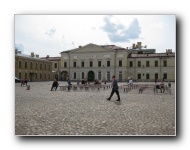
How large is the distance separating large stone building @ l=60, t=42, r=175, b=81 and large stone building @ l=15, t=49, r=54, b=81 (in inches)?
20.8

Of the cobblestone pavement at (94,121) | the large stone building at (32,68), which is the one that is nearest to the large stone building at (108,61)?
the large stone building at (32,68)

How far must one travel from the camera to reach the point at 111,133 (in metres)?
4.64

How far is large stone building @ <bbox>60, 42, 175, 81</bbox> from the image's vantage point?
6.50 meters

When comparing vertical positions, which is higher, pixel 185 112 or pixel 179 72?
pixel 179 72

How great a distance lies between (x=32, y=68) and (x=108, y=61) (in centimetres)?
288

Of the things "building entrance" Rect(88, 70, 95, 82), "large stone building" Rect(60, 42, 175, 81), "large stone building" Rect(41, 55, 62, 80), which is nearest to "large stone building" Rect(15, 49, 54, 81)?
"large stone building" Rect(41, 55, 62, 80)

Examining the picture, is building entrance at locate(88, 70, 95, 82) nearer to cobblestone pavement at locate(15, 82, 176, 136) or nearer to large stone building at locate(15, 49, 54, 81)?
large stone building at locate(15, 49, 54, 81)

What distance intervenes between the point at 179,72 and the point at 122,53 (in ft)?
5.87

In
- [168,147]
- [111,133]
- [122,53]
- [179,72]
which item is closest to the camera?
[111,133]

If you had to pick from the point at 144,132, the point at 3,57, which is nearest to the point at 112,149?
the point at 144,132

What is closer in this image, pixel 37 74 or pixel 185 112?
pixel 185 112

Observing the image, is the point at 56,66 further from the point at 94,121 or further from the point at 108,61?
the point at 94,121

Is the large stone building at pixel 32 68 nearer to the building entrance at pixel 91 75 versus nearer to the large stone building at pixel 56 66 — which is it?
the large stone building at pixel 56 66
